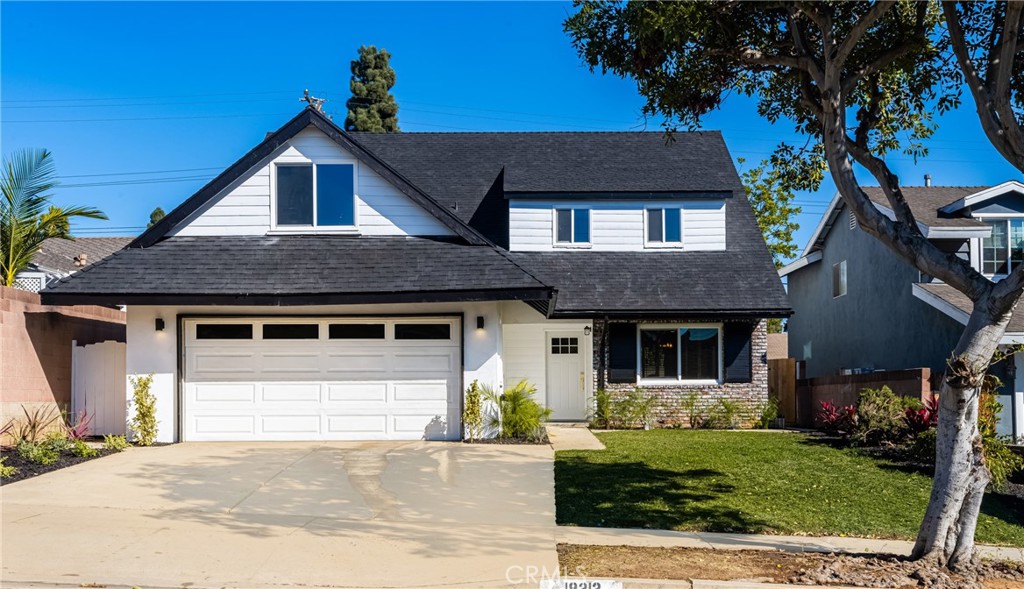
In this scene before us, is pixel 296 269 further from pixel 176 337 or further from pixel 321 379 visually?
pixel 176 337

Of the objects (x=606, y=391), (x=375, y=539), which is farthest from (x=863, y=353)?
(x=375, y=539)

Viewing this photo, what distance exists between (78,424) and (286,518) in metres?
7.88

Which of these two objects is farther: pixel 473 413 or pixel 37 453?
pixel 473 413

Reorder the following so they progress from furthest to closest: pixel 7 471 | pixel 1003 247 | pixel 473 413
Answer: pixel 1003 247
pixel 473 413
pixel 7 471

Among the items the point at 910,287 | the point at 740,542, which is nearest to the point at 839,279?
the point at 910,287

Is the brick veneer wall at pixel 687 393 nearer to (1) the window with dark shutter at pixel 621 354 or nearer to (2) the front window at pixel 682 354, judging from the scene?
(1) the window with dark shutter at pixel 621 354

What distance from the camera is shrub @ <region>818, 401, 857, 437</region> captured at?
17.1 metres

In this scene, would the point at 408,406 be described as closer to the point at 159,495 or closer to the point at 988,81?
the point at 159,495

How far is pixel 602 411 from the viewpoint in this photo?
790 inches

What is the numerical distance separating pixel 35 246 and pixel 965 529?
624 inches

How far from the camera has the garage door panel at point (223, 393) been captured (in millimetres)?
15789

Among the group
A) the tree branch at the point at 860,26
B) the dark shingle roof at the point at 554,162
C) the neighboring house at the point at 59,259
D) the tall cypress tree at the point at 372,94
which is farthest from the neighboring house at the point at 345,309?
the tall cypress tree at the point at 372,94

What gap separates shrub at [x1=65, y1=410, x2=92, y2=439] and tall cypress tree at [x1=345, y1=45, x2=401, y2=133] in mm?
24023

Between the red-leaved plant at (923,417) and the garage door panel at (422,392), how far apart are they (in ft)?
25.8
